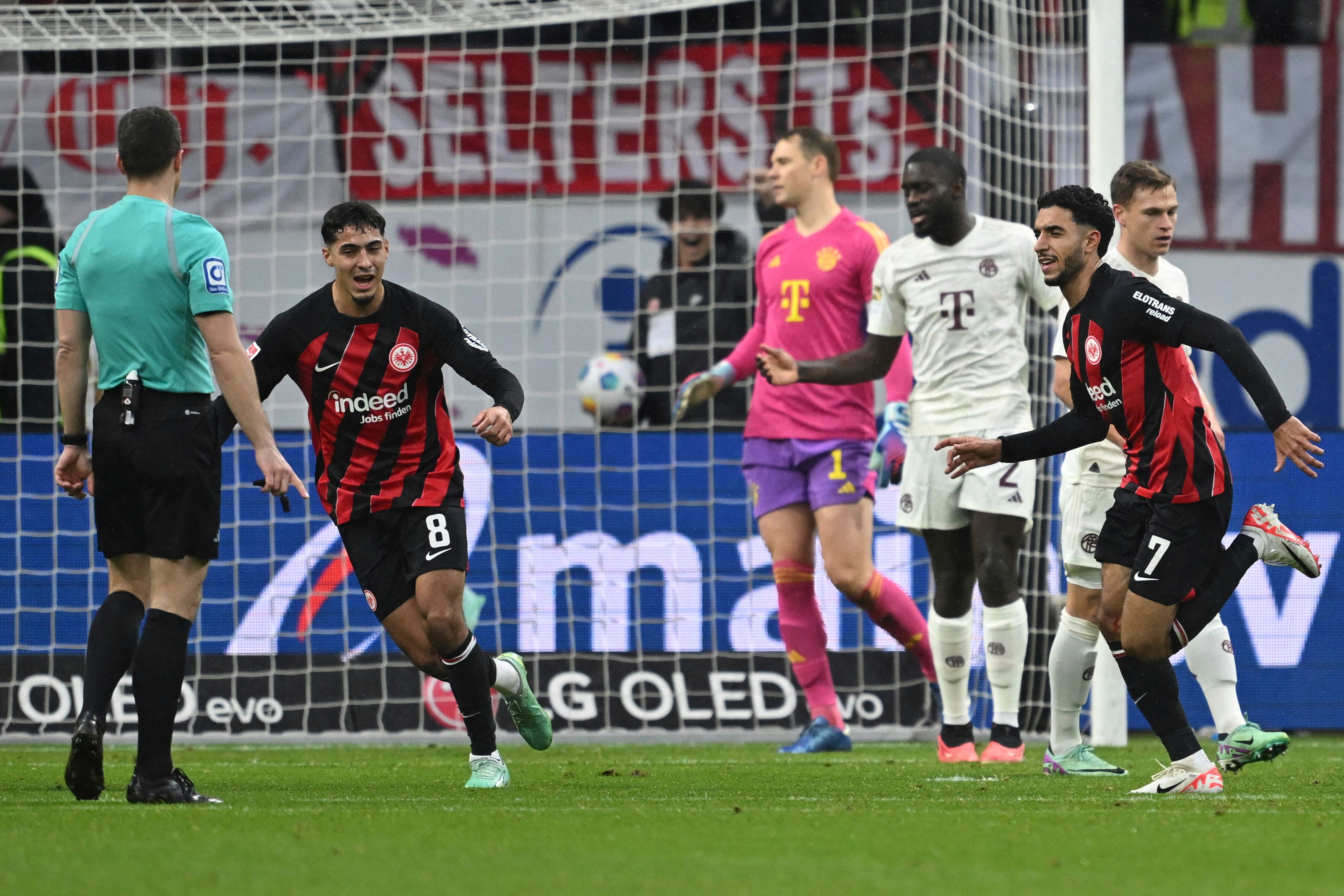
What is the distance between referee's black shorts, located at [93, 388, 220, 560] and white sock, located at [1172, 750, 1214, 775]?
8.69ft

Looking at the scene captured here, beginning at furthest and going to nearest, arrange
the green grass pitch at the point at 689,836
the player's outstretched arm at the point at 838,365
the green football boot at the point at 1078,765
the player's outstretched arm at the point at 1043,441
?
the player's outstretched arm at the point at 838,365 → the green football boot at the point at 1078,765 → the player's outstretched arm at the point at 1043,441 → the green grass pitch at the point at 689,836

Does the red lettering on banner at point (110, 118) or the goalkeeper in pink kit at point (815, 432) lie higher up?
the red lettering on banner at point (110, 118)

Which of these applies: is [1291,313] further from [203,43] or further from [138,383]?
[138,383]

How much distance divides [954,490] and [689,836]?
112 inches

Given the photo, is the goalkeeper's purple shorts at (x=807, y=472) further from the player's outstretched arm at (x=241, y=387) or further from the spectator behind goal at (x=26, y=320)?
the spectator behind goal at (x=26, y=320)

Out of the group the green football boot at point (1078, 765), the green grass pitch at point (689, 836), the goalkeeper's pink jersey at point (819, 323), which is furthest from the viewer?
the goalkeeper's pink jersey at point (819, 323)

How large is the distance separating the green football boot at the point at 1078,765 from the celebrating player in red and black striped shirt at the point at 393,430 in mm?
1784

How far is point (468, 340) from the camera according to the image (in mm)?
5359

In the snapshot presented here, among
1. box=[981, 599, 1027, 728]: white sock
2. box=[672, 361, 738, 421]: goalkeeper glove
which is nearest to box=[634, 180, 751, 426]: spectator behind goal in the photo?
box=[672, 361, 738, 421]: goalkeeper glove

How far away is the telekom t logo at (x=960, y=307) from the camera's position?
6.54m

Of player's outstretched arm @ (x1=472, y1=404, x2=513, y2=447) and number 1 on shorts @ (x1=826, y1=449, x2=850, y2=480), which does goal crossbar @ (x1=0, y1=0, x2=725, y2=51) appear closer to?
number 1 on shorts @ (x1=826, y1=449, x2=850, y2=480)

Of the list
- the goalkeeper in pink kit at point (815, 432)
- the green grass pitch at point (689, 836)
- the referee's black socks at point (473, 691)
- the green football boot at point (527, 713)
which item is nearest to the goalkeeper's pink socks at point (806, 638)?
the goalkeeper in pink kit at point (815, 432)

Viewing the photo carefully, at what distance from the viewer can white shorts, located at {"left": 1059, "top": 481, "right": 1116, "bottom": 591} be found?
5.83 m

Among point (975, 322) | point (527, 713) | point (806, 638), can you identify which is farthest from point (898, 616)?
point (527, 713)
